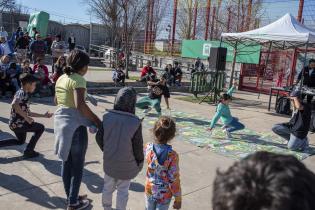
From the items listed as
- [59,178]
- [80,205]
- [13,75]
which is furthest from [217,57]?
[80,205]

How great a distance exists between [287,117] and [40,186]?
8.86 metres

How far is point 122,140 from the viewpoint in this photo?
3.41 metres

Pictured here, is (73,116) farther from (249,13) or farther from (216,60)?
(249,13)

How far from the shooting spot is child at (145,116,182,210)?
129 inches

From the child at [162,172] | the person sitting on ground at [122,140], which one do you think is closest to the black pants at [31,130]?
the person sitting on ground at [122,140]

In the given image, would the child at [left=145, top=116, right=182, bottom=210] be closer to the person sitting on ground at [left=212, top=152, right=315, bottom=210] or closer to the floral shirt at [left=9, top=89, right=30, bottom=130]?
the person sitting on ground at [left=212, top=152, right=315, bottom=210]

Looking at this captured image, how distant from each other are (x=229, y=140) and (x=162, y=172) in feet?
16.0

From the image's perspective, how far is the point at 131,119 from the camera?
3424 mm

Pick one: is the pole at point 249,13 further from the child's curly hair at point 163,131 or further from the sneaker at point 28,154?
the child's curly hair at point 163,131

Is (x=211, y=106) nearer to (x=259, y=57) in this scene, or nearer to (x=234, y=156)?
(x=234, y=156)

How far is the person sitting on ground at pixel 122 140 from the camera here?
3.41 m

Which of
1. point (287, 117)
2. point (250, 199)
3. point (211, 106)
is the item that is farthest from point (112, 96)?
point (250, 199)

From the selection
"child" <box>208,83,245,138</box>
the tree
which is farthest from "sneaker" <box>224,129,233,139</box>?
the tree

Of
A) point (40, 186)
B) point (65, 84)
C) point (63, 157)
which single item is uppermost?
point (65, 84)
